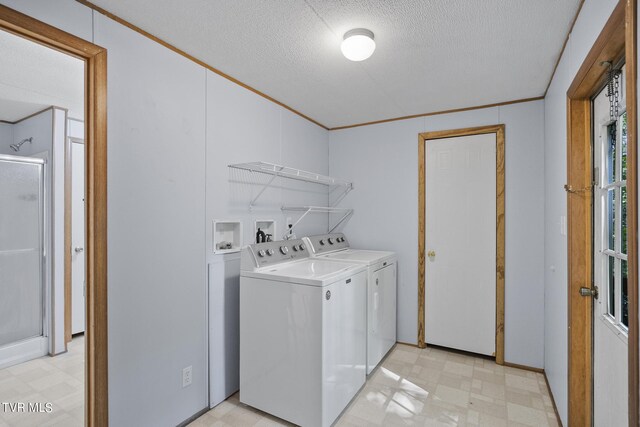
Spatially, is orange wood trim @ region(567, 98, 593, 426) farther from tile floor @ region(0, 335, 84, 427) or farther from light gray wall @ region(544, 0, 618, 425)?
tile floor @ region(0, 335, 84, 427)

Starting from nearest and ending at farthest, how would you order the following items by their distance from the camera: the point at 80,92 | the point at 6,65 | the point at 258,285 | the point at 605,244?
the point at 605,244 < the point at 6,65 < the point at 258,285 < the point at 80,92

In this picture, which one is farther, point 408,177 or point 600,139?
point 408,177

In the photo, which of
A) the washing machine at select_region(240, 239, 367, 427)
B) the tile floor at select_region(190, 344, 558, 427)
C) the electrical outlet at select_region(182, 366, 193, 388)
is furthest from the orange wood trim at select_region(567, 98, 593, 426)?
the electrical outlet at select_region(182, 366, 193, 388)

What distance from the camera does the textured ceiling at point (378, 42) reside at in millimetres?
1492

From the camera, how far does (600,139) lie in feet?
5.00

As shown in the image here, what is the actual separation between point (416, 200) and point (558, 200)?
1.24 metres

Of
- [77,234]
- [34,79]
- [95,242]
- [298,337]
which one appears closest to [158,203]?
[95,242]

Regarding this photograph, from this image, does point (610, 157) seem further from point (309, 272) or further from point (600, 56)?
point (309, 272)

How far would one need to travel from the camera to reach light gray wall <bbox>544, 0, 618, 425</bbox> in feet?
4.81

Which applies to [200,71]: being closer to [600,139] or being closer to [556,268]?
[600,139]

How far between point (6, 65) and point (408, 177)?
123 inches

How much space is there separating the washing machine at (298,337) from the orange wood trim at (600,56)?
63.1 inches

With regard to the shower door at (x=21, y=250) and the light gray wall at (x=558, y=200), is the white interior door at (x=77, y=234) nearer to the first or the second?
the shower door at (x=21, y=250)

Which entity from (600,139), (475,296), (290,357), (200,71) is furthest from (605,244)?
(200,71)
